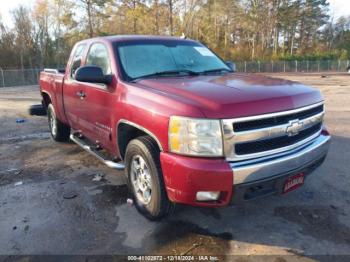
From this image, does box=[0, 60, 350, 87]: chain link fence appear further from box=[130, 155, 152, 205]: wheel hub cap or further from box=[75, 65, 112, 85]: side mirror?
box=[130, 155, 152, 205]: wheel hub cap

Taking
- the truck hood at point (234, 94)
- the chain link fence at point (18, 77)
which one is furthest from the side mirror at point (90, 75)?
the chain link fence at point (18, 77)

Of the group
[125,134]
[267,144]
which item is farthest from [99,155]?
[267,144]

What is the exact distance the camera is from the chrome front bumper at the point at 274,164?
2.97 m

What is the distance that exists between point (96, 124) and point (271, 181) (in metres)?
2.51

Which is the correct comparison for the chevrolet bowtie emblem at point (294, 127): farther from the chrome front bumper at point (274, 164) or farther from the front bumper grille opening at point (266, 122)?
the chrome front bumper at point (274, 164)

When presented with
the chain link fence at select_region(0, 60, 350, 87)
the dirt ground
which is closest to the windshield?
the dirt ground

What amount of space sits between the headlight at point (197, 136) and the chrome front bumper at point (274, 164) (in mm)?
228

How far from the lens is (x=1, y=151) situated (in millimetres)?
6727

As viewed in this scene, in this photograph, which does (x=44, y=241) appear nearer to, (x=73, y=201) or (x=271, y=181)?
(x=73, y=201)

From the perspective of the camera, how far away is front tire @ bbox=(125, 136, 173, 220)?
338 cm

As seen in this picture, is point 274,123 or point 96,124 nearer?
point 274,123

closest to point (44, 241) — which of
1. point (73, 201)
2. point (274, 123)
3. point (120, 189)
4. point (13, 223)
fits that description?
point (13, 223)

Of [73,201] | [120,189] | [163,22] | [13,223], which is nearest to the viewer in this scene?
[13,223]

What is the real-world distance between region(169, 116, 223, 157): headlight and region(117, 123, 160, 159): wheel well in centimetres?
80
